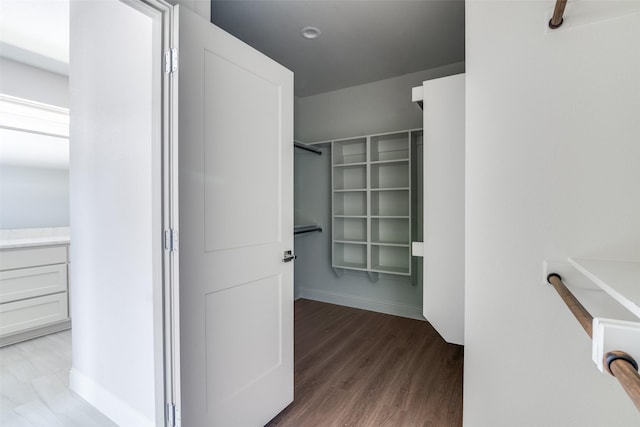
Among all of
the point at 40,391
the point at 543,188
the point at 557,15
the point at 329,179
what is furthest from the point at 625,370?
the point at 329,179

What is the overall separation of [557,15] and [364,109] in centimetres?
265

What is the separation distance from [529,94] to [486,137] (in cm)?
21

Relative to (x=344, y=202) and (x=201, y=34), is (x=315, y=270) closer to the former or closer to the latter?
(x=344, y=202)

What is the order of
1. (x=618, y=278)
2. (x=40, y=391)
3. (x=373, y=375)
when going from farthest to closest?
(x=373, y=375)
(x=40, y=391)
(x=618, y=278)

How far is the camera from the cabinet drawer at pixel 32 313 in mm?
2611

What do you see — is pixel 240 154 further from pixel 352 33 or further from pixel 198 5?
pixel 352 33

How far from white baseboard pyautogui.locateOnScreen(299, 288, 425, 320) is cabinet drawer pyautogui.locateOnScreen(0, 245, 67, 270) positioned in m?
2.61

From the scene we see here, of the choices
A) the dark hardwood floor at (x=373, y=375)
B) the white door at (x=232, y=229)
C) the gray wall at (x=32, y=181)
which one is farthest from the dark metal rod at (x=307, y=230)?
the gray wall at (x=32, y=181)

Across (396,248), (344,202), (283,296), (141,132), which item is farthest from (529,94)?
(344,202)

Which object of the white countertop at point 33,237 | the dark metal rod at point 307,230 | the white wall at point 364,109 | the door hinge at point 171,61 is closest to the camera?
the door hinge at point 171,61

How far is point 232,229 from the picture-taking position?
1525mm

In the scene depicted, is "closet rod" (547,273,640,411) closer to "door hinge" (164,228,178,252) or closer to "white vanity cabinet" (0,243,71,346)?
"door hinge" (164,228,178,252)

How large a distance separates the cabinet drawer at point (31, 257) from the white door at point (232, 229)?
244 cm

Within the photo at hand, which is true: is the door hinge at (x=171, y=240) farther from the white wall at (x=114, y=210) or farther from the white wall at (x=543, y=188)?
the white wall at (x=543, y=188)
